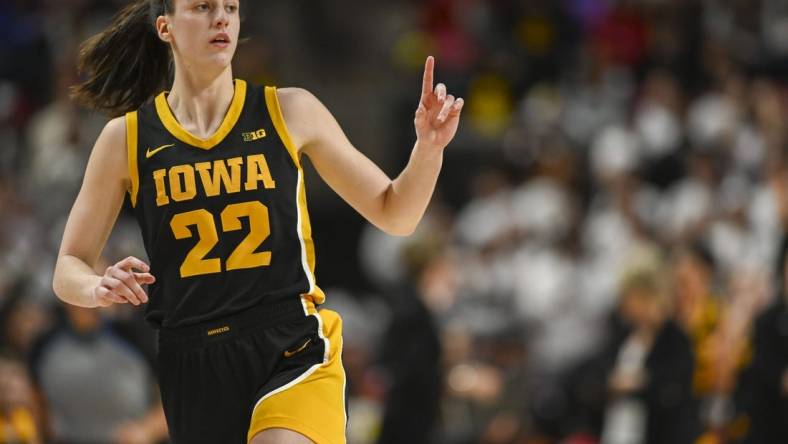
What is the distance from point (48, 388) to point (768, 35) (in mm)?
8391

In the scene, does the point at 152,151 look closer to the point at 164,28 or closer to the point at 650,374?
the point at 164,28

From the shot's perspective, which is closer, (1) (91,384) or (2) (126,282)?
(2) (126,282)

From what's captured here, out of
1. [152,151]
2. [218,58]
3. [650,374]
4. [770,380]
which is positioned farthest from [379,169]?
[650,374]

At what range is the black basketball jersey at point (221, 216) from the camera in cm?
478

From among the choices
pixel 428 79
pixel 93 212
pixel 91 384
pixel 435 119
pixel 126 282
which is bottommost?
pixel 91 384

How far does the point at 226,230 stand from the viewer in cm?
478

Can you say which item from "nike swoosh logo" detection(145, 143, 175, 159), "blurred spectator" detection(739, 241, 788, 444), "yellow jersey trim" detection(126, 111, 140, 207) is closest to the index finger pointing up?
"nike swoosh logo" detection(145, 143, 175, 159)

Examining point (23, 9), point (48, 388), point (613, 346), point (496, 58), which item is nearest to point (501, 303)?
point (613, 346)

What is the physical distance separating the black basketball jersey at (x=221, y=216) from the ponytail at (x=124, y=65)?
496 millimetres

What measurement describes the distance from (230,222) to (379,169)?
0.60 metres

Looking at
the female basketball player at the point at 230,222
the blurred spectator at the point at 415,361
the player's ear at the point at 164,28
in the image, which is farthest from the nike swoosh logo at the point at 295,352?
the blurred spectator at the point at 415,361

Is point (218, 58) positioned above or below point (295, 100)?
above

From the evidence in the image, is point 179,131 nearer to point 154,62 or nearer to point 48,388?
point 154,62

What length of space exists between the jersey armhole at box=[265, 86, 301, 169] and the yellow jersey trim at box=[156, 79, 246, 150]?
10 cm
